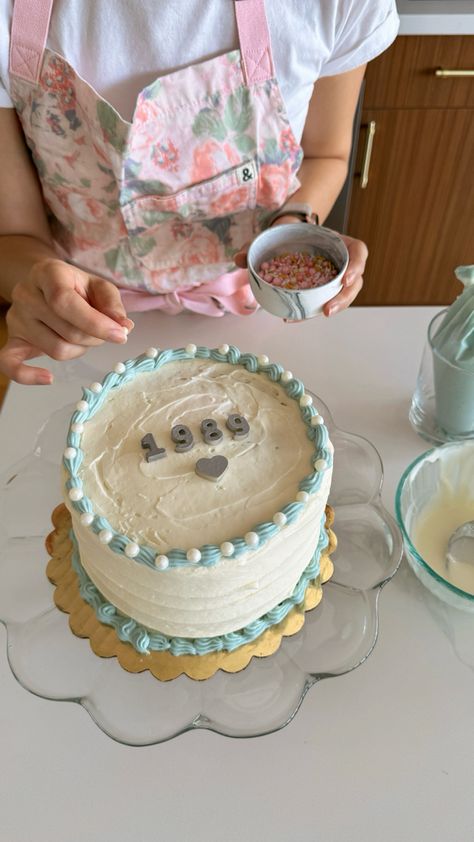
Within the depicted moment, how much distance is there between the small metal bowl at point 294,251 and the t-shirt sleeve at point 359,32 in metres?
0.34

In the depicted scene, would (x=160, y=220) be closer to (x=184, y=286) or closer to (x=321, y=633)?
(x=184, y=286)

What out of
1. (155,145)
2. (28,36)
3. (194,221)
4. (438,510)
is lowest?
(438,510)

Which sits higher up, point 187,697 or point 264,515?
point 264,515

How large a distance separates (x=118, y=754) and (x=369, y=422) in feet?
1.89

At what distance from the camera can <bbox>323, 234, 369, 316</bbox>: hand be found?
93 cm

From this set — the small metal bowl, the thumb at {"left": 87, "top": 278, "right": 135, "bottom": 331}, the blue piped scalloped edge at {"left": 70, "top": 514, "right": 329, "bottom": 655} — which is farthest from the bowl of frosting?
the thumb at {"left": 87, "top": 278, "right": 135, "bottom": 331}

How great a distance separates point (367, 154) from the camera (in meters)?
1.80

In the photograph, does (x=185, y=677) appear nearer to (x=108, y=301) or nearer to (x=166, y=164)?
(x=108, y=301)

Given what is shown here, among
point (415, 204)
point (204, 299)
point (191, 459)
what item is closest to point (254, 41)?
point (204, 299)

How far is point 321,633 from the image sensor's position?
840 millimetres

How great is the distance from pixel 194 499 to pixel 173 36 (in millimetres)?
656

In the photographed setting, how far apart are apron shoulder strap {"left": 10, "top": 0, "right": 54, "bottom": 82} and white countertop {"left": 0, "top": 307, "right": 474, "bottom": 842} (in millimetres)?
756

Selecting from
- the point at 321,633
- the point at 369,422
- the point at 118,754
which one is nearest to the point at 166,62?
the point at 369,422

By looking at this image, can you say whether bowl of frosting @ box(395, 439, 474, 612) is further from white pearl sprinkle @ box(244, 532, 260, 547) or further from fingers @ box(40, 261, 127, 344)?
fingers @ box(40, 261, 127, 344)
